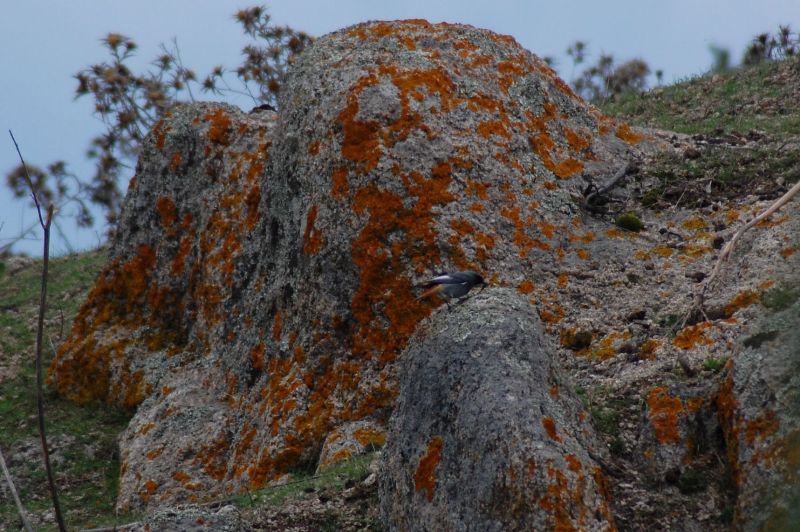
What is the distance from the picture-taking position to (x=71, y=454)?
10.4 meters

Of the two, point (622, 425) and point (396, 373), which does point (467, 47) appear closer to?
point (396, 373)

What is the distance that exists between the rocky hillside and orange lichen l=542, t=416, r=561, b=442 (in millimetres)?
23

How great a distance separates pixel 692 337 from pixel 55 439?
23.5 ft

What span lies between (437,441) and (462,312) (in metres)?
1.04

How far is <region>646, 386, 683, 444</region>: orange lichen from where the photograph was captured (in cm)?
609

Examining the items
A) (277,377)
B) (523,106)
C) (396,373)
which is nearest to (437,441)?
(396,373)

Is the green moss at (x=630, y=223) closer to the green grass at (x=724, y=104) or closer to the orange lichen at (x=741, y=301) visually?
the orange lichen at (x=741, y=301)

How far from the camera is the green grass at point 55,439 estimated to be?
9.51 meters

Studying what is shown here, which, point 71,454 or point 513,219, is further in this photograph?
point 71,454

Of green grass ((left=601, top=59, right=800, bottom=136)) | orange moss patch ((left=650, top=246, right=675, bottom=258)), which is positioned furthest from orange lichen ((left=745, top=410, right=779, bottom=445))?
green grass ((left=601, top=59, right=800, bottom=136))

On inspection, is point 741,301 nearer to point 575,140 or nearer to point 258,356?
point 575,140

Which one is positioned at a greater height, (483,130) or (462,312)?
(483,130)

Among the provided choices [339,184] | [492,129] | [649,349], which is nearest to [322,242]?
[339,184]

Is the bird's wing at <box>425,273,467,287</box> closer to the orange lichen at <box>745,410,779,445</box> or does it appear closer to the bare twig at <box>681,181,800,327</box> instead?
the bare twig at <box>681,181,800,327</box>
